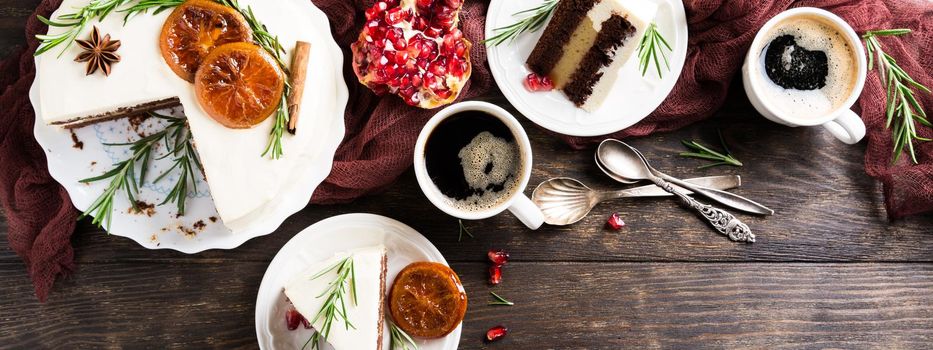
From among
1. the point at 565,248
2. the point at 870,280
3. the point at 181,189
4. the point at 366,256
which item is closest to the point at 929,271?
the point at 870,280

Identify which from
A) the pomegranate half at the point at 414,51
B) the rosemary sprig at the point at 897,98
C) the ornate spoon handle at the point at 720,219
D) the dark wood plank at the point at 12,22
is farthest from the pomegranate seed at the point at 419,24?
the rosemary sprig at the point at 897,98

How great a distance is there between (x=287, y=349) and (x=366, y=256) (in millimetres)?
415

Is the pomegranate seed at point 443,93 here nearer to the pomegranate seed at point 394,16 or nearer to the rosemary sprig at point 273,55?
the pomegranate seed at point 394,16

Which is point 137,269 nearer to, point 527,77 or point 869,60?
point 527,77

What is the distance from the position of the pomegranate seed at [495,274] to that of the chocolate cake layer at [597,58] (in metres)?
0.61

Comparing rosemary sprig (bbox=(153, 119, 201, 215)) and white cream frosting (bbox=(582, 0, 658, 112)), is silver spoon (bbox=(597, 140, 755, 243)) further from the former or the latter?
rosemary sprig (bbox=(153, 119, 201, 215))

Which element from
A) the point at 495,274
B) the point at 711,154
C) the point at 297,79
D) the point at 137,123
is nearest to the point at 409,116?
the point at 297,79

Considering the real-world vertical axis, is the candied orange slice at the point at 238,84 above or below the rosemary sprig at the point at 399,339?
above

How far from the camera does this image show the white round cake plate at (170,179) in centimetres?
214

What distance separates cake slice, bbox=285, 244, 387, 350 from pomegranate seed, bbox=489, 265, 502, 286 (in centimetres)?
39

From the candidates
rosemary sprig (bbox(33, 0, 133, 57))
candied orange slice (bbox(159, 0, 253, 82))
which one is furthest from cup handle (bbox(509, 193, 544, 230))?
rosemary sprig (bbox(33, 0, 133, 57))

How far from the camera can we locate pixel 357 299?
215 centimetres

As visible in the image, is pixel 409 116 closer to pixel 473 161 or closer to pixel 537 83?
pixel 473 161

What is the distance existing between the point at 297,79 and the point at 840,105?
5.61 ft
